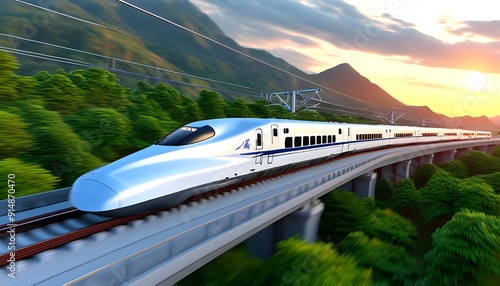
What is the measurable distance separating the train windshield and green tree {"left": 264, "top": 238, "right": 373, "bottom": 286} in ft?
12.8

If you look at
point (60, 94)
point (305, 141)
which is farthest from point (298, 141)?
point (60, 94)

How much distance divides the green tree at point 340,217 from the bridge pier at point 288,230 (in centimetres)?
482

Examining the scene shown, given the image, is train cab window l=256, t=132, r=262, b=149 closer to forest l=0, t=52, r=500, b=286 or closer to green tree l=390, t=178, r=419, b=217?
forest l=0, t=52, r=500, b=286

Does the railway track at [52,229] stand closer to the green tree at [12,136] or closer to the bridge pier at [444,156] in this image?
the green tree at [12,136]

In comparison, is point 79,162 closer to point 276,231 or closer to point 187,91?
point 276,231

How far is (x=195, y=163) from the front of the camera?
29.0 ft

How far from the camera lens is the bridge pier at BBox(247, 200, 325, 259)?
1216cm

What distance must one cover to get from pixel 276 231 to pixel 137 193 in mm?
7192

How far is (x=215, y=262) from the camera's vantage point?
9.05 metres

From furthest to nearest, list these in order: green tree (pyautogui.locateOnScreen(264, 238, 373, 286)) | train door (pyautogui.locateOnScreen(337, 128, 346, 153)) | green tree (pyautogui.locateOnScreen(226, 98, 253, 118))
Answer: green tree (pyautogui.locateOnScreen(226, 98, 253, 118)), train door (pyautogui.locateOnScreen(337, 128, 346, 153)), green tree (pyautogui.locateOnScreen(264, 238, 373, 286))

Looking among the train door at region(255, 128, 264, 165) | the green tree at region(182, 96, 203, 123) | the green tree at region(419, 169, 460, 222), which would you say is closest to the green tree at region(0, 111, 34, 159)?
the train door at region(255, 128, 264, 165)

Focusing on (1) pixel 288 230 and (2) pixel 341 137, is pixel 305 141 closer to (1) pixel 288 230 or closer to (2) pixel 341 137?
(1) pixel 288 230

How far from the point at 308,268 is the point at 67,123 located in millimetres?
11940

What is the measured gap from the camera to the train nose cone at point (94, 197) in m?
6.83
